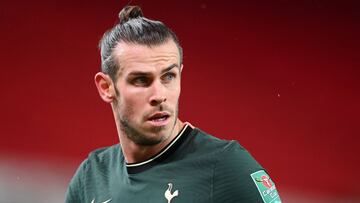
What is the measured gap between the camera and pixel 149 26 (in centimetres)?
129

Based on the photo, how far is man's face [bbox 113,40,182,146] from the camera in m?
1.21

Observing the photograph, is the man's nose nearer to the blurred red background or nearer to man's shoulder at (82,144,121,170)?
man's shoulder at (82,144,121,170)

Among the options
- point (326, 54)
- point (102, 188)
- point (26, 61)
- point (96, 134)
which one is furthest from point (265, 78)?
point (102, 188)

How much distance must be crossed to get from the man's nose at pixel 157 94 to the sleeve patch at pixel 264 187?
22cm

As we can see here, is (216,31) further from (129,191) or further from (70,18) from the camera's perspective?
(129,191)

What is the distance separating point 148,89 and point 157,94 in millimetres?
25

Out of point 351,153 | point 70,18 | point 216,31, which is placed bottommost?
point 351,153

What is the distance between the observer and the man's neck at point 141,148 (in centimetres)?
130

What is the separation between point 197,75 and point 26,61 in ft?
2.19

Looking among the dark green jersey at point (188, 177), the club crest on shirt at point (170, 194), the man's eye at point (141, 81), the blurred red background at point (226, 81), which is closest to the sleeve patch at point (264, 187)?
the dark green jersey at point (188, 177)

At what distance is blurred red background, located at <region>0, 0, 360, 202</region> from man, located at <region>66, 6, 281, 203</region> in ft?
3.60

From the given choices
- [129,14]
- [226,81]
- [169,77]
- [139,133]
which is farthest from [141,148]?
[226,81]

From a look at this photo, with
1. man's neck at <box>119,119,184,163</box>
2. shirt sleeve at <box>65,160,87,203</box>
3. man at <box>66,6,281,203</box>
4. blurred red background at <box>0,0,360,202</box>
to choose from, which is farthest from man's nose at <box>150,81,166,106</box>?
blurred red background at <box>0,0,360,202</box>

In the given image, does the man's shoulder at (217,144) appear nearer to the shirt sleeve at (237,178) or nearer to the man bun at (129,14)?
the shirt sleeve at (237,178)
